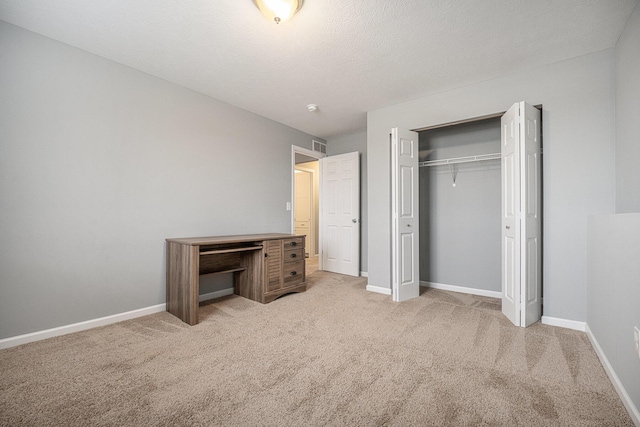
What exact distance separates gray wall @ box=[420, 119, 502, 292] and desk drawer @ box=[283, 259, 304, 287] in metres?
1.81

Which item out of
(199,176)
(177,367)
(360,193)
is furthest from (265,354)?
(360,193)

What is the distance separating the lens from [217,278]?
3531mm

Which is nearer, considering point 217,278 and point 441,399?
point 441,399

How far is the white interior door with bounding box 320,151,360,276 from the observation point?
4.83 m

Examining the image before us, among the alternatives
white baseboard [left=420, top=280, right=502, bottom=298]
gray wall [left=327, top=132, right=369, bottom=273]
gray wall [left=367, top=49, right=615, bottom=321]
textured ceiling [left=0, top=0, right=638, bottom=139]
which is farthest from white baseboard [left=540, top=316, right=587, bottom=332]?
gray wall [left=327, top=132, right=369, bottom=273]

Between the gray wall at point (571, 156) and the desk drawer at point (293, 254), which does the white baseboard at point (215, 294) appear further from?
the gray wall at point (571, 156)

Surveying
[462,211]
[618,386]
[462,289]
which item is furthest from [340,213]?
[618,386]

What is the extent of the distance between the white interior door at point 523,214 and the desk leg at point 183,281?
9.75 ft

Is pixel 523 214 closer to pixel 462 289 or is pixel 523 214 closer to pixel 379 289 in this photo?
pixel 462 289

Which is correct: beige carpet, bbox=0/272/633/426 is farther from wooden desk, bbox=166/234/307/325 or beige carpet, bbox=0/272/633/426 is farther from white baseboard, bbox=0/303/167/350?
wooden desk, bbox=166/234/307/325

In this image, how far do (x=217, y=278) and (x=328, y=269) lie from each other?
2.20 m

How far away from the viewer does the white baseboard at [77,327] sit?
84.6 inches

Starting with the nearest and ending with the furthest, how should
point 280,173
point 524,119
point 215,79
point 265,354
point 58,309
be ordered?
point 265,354 < point 58,309 < point 524,119 < point 215,79 < point 280,173

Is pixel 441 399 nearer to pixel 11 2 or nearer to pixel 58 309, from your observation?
pixel 58 309
